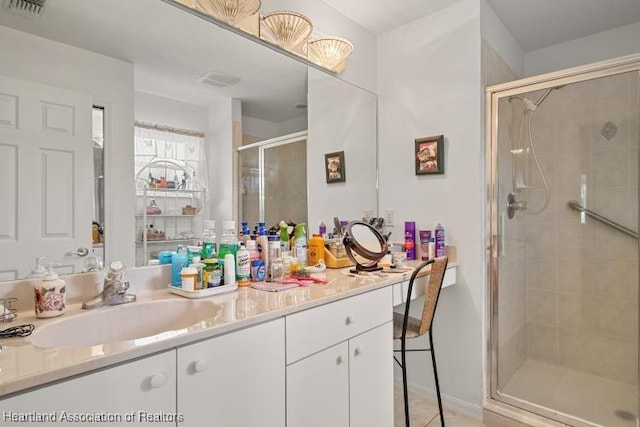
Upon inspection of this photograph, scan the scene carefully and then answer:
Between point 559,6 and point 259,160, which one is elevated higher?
point 559,6

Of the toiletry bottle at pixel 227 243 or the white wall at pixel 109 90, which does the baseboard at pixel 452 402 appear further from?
the white wall at pixel 109 90

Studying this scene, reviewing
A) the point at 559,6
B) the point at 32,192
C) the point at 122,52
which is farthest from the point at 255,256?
the point at 559,6

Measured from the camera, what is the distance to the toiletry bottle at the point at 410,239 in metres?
2.24

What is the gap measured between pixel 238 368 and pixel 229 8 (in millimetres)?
1508

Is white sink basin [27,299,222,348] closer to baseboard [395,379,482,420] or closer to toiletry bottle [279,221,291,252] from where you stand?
toiletry bottle [279,221,291,252]

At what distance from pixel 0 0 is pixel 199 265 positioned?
1.01m

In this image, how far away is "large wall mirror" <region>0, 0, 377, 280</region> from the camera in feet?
3.66

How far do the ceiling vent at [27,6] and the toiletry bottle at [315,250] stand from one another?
1.40 metres

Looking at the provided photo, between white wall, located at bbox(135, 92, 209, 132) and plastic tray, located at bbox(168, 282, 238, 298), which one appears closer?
plastic tray, located at bbox(168, 282, 238, 298)

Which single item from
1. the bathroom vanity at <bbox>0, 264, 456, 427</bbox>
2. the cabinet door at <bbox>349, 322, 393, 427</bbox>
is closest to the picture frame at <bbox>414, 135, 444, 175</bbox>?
the bathroom vanity at <bbox>0, 264, 456, 427</bbox>

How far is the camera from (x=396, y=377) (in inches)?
94.1

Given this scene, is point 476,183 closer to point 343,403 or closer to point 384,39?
point 384,39

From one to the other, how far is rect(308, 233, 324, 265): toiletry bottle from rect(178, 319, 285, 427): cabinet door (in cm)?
78

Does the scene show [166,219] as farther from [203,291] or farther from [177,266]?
[203,291]
